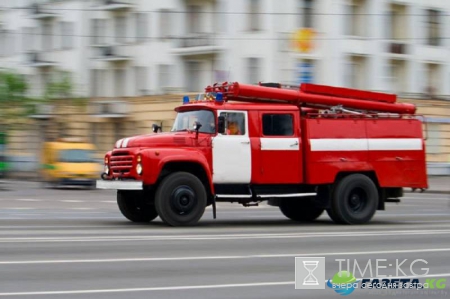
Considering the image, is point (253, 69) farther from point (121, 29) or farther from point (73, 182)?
point (73, 182)

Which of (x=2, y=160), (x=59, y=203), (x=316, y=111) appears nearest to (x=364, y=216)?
(x=316, y=111)

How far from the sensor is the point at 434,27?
187ft

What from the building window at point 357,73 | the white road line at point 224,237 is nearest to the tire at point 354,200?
the white road line at point 224,237

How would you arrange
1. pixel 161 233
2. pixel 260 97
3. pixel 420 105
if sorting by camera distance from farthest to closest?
pixel 420 105, pixel 260 97, pixel 161 233

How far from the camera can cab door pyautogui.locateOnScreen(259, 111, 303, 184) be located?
19.5m

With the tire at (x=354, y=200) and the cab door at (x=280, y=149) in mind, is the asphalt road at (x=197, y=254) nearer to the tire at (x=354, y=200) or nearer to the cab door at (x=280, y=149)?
the tire at (x=354, y=200)

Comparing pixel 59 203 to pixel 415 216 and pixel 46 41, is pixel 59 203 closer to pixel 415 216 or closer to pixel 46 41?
pixel 415 216

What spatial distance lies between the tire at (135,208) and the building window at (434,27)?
39966mm

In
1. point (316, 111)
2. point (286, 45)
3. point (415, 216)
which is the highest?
point (286, 45)

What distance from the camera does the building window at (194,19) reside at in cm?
5347

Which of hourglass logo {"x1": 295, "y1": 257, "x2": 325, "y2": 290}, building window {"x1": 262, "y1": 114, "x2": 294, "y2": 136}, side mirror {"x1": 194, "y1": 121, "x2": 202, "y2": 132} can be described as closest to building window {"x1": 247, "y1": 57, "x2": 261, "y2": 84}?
building window {"x1": 262, "y1": 114, "x2": 294, "y2": 136}

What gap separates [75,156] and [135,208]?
2442cm

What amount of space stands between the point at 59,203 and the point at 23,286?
2117cm

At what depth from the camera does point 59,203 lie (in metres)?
31.0
